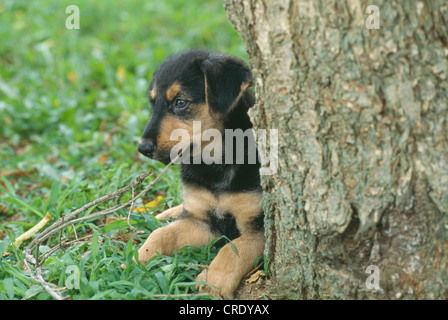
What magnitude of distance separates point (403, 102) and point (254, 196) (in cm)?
128

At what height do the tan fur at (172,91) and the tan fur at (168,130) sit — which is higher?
the tan fur at (172,91)

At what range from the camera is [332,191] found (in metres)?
2.31

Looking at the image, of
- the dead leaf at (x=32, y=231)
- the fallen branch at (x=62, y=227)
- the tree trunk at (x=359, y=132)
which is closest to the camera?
the tree trunk at (x=359, y=132)

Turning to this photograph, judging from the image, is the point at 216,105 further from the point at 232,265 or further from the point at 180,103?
the point at 232,265

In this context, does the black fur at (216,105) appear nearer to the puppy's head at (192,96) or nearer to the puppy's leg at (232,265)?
the puppy's head at (192,96)

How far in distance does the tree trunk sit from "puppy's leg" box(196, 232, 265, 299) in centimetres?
49

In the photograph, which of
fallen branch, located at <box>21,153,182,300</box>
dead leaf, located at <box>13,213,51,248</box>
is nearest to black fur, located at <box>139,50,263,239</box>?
fallen branch, located at <box>21,153,182,300</box>

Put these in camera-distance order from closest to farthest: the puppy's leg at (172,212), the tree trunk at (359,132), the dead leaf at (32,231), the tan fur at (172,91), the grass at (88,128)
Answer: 1. the tree trunk at (359,132)
2. the grass at (88,128)
3. the tan fur at (172,91)
4. the dead leaf at (32,231)
5. the puppy's leg at (172,212)

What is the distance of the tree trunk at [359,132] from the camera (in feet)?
6.74

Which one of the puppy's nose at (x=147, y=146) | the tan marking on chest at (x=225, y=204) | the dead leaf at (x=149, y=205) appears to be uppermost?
the puppy's nose at (x=147, y=146)

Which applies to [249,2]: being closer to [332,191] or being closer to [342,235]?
[332,191]

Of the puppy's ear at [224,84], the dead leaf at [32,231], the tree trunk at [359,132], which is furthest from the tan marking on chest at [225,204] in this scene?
the dead leaf at [32,231]

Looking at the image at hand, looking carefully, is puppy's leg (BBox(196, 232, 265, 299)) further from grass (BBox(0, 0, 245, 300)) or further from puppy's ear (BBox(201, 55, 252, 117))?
puppy's ear (BBox(201, 55, 252, 117))

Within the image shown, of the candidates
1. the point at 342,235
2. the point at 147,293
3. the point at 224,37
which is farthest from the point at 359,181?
the point at 224,37
